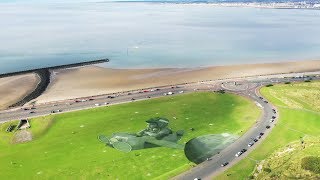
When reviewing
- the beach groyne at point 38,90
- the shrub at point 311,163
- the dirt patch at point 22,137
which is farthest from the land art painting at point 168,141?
the beach groyne at point 38,90

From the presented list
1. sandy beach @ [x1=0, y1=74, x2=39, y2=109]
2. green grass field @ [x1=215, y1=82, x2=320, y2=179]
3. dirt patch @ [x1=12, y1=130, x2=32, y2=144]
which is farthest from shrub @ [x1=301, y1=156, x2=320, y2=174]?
sandy beach @ [x1=0, y1=74, x2=39, y2=109]

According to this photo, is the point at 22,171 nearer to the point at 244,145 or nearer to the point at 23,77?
the point at 244,145

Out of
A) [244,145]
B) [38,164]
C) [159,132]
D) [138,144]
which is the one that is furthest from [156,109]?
[38,164]

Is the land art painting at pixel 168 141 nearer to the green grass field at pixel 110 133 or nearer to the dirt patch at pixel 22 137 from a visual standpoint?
→ the green grass field at pixel 110 133

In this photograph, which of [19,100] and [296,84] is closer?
[19,100]

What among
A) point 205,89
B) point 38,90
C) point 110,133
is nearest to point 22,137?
point 110,133

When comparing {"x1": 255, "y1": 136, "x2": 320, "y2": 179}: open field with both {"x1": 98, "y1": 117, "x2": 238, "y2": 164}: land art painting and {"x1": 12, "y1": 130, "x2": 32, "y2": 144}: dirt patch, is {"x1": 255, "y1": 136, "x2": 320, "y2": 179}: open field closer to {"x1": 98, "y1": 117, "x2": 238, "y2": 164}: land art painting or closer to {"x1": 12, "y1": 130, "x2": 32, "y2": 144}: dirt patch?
{"x1": 98, "y1": 117, "x2": 238, "y2": 164}: land art painting
